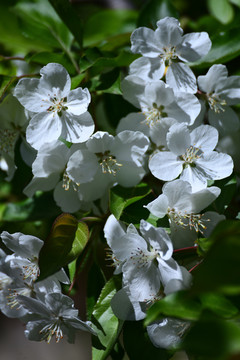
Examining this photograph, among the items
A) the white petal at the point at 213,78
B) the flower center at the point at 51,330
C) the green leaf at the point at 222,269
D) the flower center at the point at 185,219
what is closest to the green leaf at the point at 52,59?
the white petal at the point at 213,78

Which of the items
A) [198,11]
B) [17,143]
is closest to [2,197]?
[17,143]

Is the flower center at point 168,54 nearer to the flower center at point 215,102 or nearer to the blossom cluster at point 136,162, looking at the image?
the blossom cluster at point 136,162

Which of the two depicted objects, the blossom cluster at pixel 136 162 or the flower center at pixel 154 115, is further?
the flower center at pixel 154 115

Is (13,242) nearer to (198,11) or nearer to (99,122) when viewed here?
(99,122)

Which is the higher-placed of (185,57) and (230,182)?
(185,57)

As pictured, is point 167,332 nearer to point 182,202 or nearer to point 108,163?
point 182,202

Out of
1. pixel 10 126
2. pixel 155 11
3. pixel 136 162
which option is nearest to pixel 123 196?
pixel 136 162
